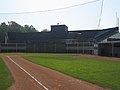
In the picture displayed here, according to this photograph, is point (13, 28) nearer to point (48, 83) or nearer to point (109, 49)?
point (109, 49)

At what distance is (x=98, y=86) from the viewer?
13.5 meters

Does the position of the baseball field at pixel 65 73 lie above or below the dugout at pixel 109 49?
below

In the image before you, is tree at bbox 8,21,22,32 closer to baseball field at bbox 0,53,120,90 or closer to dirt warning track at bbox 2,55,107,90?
baseball field at bbox 0,53,120,90

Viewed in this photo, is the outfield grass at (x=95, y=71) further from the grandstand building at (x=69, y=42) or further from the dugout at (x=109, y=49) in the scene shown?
the dugout at (x=109, y=49)

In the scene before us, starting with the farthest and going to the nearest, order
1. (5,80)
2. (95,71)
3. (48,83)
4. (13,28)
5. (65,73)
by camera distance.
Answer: (13,28) < (95,71) < (65,73) < (5,80) < (48,83)

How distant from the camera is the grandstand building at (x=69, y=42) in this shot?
60.0 meters

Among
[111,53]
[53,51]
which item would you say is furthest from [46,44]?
[111,53]

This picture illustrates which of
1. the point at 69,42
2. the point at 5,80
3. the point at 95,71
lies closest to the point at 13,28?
the point at 69,42

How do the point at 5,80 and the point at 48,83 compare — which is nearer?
the point at 48,83

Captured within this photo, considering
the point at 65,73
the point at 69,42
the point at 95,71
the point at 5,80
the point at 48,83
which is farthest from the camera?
the point at 69,42

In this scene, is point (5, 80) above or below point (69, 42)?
below

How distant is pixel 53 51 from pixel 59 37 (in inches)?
472

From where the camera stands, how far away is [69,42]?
75438 mm

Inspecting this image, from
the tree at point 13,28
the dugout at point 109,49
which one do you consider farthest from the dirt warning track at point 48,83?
the tree at point 13,28
